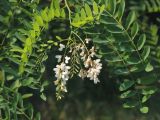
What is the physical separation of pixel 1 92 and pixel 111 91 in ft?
4.84

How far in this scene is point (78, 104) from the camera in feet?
11.1

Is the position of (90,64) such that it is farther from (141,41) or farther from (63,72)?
(141,41)

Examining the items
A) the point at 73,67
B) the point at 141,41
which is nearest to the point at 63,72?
the point at 73,67

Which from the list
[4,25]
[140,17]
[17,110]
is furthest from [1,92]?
[140,17]

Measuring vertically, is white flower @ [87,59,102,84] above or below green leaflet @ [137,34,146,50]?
below

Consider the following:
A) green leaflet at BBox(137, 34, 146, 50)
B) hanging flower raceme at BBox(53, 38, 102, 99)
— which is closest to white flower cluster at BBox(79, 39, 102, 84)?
hanging flower raceme at BBox(53, 38, 102, 99)

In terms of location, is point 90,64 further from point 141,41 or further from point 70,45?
point 141,41

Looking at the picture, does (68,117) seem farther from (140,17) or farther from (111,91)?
(140,17)

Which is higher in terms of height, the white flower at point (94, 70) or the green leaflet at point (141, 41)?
the green leaflet at point (141, 41)

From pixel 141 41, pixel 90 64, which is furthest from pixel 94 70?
pixel 141 41

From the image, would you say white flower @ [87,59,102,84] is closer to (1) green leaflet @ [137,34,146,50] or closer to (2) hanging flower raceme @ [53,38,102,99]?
(2) hanging flower raceme @ [53,38,102,99]

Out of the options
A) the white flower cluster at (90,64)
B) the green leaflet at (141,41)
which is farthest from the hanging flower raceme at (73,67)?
the green leaflet at (141,41)

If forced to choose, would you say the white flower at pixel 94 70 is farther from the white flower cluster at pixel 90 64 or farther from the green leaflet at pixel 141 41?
the green leaflet at pixel 141 41

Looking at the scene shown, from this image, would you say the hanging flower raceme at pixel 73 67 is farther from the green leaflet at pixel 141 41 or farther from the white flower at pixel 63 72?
the green leaflet at pixel 141 41
